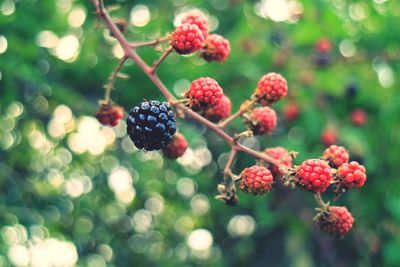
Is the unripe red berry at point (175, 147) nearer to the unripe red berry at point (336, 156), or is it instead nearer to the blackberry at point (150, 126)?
the blackberry at point (150, 126)

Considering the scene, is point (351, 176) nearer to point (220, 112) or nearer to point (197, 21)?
point (220, 112)

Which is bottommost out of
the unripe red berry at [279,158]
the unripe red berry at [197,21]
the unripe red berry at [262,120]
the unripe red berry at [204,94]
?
the unripe red berry at [279,158]

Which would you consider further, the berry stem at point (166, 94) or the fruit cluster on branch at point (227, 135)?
the berry stem at point (166, 94)

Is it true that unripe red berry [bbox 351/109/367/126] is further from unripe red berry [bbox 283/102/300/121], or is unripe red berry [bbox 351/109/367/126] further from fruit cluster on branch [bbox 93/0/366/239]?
fruit cluster on branch [bbox 93/0/366/239]

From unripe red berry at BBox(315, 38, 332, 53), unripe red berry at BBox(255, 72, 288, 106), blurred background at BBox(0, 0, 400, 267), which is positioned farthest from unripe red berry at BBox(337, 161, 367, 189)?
unripe red berry at BBox(315, 38, 332, 53)

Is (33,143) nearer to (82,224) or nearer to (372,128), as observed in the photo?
(82,224)

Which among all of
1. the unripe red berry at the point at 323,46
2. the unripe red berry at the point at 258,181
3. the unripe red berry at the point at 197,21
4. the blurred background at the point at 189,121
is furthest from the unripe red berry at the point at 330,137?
the unripe red berry at the point at 258,181

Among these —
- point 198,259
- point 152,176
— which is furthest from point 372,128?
point 198,259
